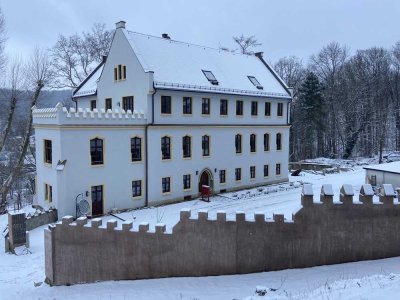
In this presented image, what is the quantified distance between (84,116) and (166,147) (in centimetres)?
638

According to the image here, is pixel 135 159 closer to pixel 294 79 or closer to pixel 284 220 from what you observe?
pixel 284 220

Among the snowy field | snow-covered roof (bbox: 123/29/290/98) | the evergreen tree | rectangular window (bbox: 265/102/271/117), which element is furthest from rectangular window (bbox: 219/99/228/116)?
the evergreen tree

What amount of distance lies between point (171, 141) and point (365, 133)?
126ft

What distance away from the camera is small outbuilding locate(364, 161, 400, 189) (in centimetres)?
2470

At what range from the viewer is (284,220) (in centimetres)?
1129

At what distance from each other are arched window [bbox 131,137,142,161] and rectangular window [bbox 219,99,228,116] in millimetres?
7725

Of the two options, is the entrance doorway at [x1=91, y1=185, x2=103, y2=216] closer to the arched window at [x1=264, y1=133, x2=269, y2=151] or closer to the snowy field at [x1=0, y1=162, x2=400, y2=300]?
the snowy field at [x1=0, y1=162, x2=400, y2=300]

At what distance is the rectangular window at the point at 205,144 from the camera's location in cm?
2764

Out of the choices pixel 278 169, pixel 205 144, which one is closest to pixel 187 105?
pixel 205 144

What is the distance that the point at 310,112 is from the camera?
163 ft

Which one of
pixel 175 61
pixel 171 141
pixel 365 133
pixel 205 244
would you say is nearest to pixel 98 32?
pixel 175 61

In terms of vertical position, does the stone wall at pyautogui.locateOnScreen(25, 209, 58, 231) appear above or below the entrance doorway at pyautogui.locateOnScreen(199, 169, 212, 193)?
below

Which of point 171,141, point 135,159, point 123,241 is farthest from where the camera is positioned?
point 171,141

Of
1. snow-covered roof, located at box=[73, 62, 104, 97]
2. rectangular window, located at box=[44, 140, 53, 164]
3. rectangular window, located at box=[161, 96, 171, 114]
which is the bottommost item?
rectangular window, located at box=[44, 140, 53, 164]
